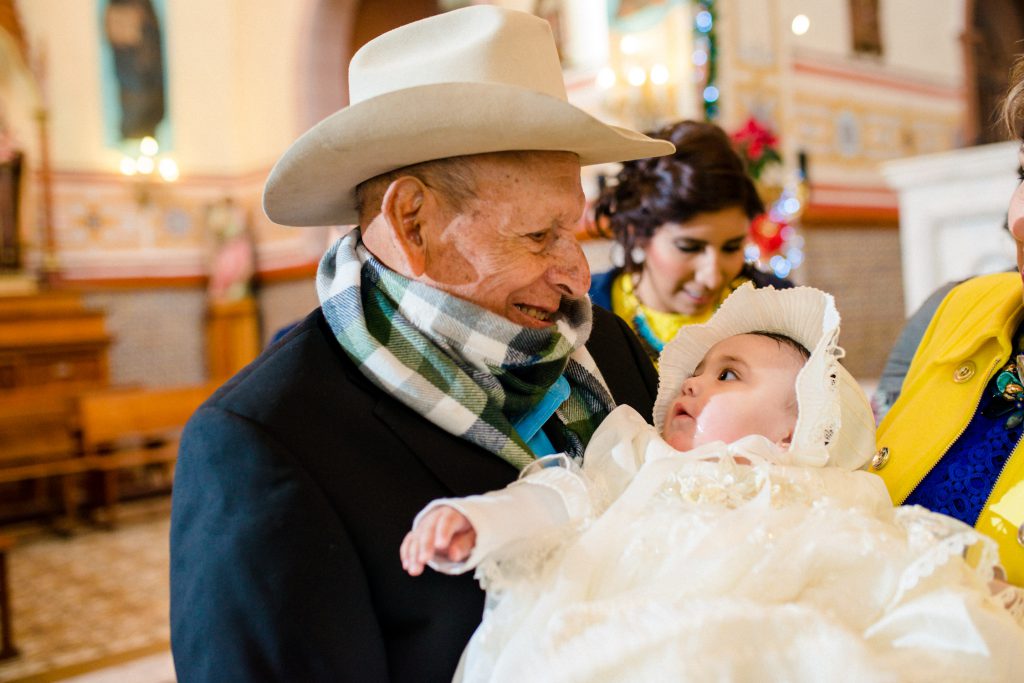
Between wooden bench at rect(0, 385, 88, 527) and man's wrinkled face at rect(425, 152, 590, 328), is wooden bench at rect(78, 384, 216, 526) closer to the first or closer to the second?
wooden bench at rect(0, 385, 88, 527)

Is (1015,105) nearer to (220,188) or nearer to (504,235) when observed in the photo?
(504,235)

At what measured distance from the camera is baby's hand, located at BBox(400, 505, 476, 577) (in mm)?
1124

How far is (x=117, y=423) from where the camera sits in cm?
684

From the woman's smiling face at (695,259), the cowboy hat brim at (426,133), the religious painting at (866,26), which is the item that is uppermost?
the religious painting at (866,26)

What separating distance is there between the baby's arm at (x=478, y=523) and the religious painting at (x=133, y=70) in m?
9.94

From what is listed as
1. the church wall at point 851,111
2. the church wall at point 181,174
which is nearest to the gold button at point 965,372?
the church wall at point 851,111

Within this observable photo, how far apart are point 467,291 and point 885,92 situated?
7814mm

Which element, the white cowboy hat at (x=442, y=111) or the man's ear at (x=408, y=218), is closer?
the white cowboy hat at (x=442, y=111)

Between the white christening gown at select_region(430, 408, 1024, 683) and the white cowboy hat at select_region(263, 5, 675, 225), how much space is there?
53 centimetres

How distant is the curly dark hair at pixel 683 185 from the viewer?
2.65 m

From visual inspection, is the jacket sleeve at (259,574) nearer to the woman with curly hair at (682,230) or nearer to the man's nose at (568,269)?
the man's nose at (568,269)

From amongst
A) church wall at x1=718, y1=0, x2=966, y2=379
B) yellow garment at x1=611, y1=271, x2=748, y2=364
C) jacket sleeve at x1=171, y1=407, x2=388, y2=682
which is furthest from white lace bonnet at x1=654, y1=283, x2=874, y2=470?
church wall at x1=718, y1=0, x2=966, y2=379

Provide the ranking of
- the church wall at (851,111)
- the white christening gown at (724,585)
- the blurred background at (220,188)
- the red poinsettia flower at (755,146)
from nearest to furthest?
the white christening gown at (724,585), the red poinsettia flower at (755,146), the blurred background at (220,188), the church wall at (851,111)

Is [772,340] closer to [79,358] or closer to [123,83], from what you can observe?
[79,358]
